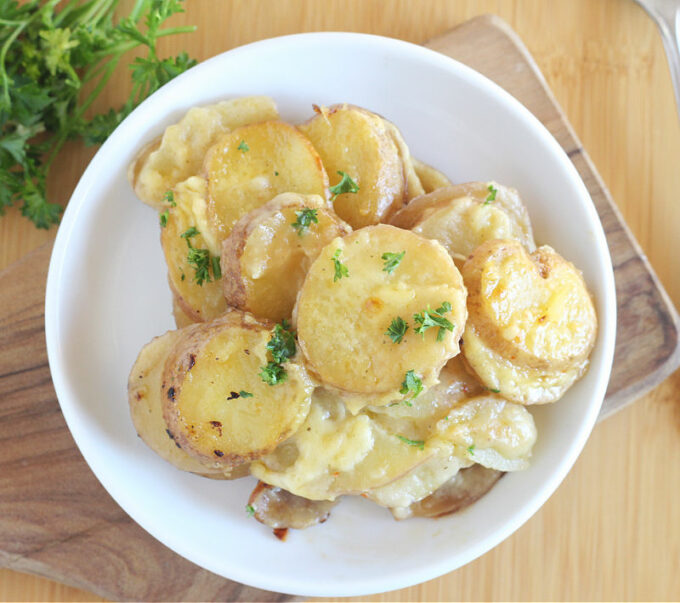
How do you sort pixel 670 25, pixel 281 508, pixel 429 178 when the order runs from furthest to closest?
pixel 670 25
pixel 429 178
pixel 281 508

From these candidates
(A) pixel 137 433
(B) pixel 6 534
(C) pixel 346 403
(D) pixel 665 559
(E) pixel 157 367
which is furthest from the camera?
(D) pixel 665 559

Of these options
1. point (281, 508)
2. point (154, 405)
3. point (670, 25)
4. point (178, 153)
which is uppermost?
point (670, 25)

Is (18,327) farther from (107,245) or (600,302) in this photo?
(600,302)

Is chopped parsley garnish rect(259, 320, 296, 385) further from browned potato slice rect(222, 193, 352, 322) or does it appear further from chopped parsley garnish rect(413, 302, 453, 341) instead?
chopped parsley garnish rect(413, 302, 453, 341)

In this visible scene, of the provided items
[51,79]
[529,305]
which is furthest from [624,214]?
[51,79]

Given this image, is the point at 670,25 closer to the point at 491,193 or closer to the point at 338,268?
the point at 491,193

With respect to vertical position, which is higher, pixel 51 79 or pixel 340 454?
pixel 51 79

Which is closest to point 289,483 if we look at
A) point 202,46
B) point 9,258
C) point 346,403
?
point 346,403

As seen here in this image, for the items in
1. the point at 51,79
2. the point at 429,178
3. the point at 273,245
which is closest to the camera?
the point at 273,245

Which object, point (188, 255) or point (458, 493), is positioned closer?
point (188, 255)
